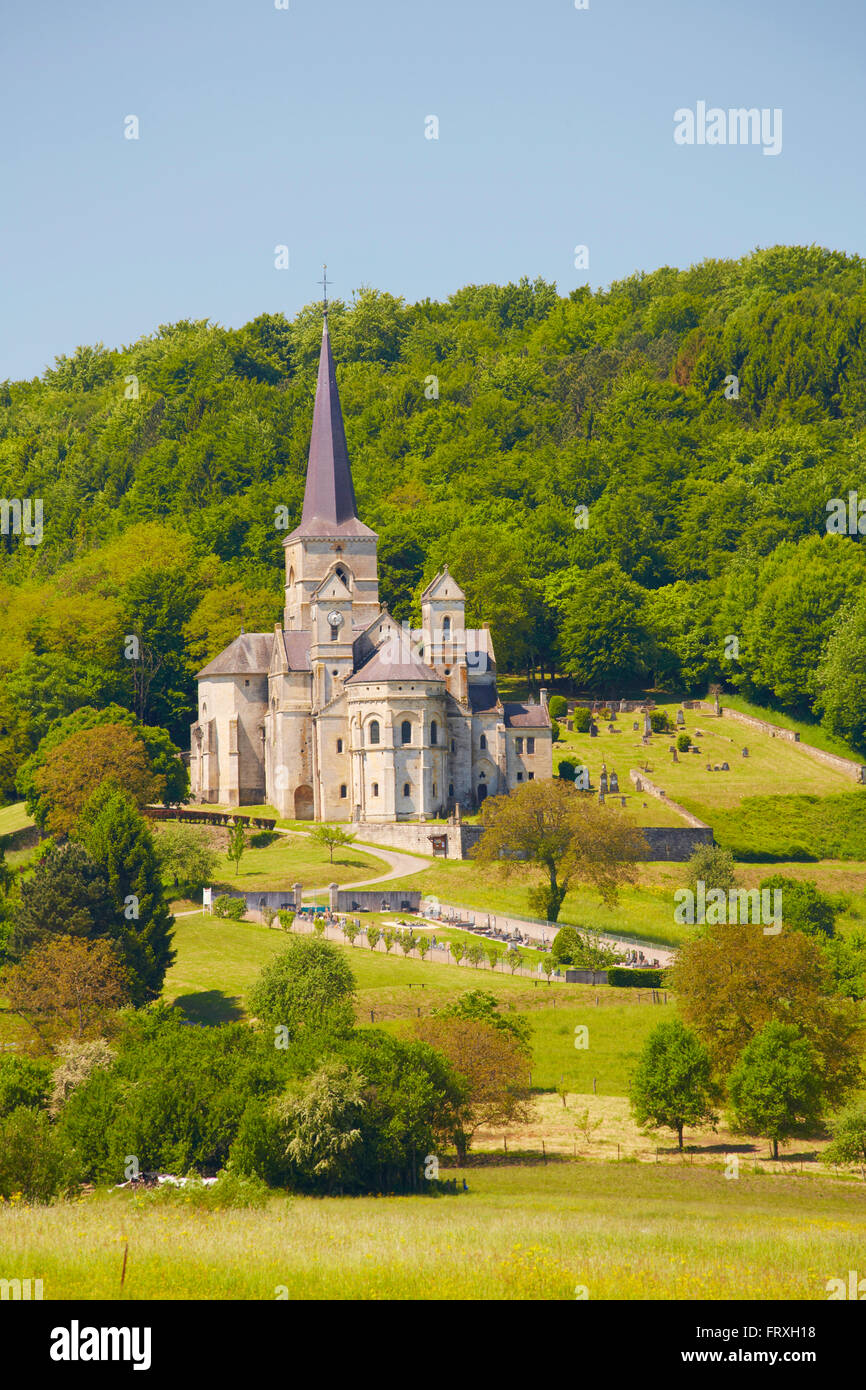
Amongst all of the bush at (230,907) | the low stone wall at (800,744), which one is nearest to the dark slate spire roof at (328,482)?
the low stone wall at (800,744)

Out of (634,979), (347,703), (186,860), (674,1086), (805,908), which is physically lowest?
(674,1086)

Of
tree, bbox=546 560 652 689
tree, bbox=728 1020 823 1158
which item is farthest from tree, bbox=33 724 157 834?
tree, bbox=728 1020 823 1158

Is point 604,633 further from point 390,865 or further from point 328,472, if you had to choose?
point 390,865

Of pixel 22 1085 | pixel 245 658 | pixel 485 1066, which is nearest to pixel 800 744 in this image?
pixel 245 658

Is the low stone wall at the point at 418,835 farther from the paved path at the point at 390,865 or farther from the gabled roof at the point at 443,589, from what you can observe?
the gabled roof at the point at 443,589

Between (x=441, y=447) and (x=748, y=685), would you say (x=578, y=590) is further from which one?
(x=441, y=447)

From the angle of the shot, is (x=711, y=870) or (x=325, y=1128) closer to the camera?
(x=325, y=1128)
